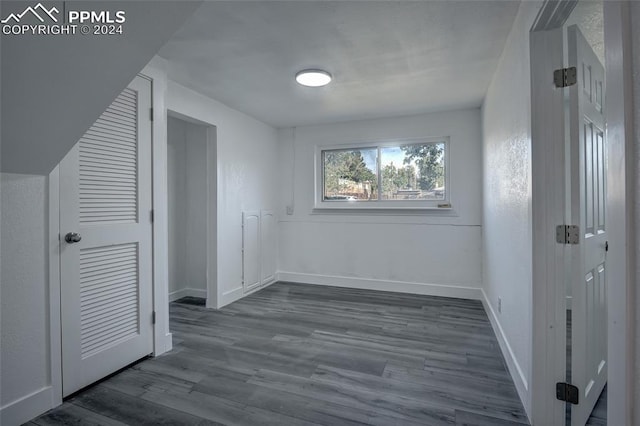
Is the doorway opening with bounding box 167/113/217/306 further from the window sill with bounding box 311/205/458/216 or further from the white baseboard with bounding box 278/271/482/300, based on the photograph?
the window sill with bounding box 311/205/458/216

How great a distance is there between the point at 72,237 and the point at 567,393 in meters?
2.84

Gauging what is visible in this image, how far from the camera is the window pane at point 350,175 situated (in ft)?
14.4

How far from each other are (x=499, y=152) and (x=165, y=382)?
2.99 m

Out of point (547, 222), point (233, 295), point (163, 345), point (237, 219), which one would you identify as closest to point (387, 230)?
point (237, 219)

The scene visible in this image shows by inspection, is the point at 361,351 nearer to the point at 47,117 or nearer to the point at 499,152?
the point at 499,152

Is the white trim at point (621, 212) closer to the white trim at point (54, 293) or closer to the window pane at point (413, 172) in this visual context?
the white trim at point (54, 293)

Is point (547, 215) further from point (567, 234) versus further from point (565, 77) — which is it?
point (565, 77)

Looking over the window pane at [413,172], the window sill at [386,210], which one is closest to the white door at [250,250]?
the window sill at [386,210]

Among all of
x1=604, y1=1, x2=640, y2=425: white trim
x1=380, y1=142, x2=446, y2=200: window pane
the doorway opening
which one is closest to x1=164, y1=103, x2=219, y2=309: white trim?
the doorway opening

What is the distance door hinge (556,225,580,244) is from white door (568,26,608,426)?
25 mm

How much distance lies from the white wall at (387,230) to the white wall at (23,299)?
3174 mm

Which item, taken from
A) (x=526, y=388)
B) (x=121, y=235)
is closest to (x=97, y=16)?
(x=121, y=235)

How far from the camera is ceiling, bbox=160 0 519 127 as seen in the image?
1873 millimetres

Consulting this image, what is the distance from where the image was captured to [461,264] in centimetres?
384
